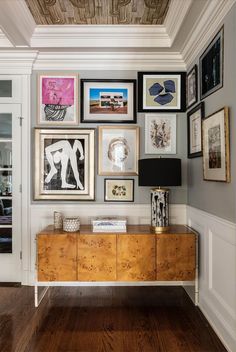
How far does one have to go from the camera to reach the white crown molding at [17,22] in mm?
2194

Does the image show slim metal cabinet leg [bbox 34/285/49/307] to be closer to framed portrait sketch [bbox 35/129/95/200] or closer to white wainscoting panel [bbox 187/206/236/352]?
framed portrait sketch [bbox 35/129/95/200]

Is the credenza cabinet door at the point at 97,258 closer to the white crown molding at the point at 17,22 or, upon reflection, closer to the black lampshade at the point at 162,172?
the black lampshade at the point at 162,172

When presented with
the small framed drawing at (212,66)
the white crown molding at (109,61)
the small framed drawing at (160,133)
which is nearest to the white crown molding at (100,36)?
the white crown molding at (109,61)

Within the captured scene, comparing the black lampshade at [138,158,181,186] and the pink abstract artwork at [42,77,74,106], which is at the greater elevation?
the pink abstract artwork at [42,77,74,106]

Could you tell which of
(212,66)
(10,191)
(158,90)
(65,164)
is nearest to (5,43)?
(65,164)

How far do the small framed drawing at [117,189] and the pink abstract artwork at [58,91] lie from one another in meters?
0.92

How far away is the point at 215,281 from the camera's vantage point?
7.16 ft

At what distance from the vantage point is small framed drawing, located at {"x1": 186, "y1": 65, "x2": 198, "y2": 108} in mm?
2630

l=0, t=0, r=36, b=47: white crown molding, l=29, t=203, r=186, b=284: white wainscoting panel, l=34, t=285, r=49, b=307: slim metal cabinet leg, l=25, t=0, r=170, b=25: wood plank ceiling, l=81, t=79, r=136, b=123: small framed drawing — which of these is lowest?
l=34, t=285, r=49, b=307: slim metal cabinet leg

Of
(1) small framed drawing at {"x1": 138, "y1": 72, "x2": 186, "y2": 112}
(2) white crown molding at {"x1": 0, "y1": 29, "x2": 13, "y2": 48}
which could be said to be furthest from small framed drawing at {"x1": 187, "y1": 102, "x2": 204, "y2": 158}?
(2) white crown molding at {"x1": 0, "y1": 29, "x2": 13, "y2": 48}

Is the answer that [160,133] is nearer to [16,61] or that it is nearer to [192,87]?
[192,87]

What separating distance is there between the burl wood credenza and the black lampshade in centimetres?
46

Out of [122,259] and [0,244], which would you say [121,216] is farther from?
[0,244]

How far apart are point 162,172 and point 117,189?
0.68m
